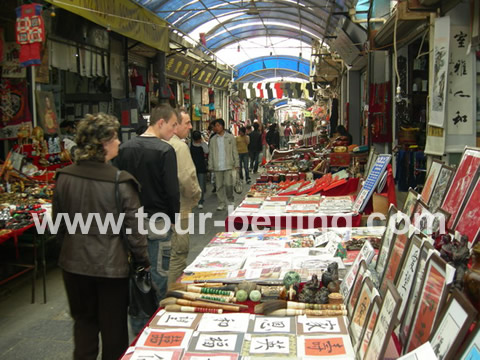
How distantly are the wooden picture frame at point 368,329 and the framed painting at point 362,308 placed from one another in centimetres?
3

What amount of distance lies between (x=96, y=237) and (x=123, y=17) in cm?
685

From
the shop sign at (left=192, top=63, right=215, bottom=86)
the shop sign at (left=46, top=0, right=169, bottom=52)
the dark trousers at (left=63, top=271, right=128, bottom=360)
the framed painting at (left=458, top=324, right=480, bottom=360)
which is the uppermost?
the shop sign at (left=192, top=63, right=215, bottom=86)

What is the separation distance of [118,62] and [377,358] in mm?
10098

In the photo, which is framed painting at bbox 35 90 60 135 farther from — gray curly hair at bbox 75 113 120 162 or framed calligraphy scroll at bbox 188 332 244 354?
framed calligraphy scroll at bbox 188 332 244 354

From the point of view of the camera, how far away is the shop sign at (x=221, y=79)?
21342 mm

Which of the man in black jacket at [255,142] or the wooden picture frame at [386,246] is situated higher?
the man in black jacket at [255,142]

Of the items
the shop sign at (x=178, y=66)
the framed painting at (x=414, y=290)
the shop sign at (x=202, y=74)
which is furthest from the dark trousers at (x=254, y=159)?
the framed painting at (x=414, y=290)

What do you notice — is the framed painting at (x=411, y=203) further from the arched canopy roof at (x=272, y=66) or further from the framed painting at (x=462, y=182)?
the arched canopy roof at (x=272, y=66)

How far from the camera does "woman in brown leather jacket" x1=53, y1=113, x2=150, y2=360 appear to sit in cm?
271

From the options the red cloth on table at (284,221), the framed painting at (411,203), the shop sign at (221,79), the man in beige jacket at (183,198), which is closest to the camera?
the framed painting at (411,203)

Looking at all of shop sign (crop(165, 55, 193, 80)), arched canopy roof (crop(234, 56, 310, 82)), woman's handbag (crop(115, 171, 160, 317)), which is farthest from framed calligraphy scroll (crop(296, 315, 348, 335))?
arched canopy roof (crop(234, 56, 310, 82))

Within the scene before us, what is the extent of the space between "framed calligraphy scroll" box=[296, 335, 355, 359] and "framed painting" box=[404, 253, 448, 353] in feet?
0.82

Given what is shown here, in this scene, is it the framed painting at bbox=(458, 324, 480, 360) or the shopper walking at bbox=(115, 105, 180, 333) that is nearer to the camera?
the framed painting at bbox=(458, 324, 480, 360)

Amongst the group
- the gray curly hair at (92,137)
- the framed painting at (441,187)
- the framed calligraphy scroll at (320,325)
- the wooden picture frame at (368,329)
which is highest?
the gray curly hair at (92,137)
